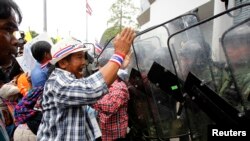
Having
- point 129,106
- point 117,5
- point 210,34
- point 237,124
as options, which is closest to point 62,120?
point 237,124

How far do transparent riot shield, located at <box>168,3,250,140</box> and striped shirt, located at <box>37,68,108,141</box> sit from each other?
827 millimetres

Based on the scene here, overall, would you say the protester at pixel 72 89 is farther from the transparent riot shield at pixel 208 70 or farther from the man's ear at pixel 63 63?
the transparent riot shield at pixel 208 70

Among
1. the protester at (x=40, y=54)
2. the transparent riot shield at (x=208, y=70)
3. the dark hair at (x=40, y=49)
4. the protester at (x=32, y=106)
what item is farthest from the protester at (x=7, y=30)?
the dark hair at (x=40, y=49)

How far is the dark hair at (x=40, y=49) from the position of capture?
13.7 feet

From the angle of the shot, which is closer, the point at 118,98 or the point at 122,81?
the point at 118,98

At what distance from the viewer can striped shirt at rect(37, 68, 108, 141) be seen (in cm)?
263

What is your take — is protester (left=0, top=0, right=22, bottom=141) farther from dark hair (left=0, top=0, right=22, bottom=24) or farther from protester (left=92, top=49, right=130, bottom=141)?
protester (left=92, top=49, right=130, bottom=141)

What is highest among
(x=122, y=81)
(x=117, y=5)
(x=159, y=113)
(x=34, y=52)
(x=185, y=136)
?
(x=117, y=5)

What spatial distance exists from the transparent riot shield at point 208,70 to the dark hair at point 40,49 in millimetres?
1489

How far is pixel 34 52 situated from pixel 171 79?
1541 millimetres

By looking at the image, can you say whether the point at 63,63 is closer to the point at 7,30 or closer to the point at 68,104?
the point at 68,104

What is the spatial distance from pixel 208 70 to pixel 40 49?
1914mm

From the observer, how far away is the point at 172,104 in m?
3.90

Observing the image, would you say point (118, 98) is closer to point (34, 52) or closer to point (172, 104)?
point (172, 104)
